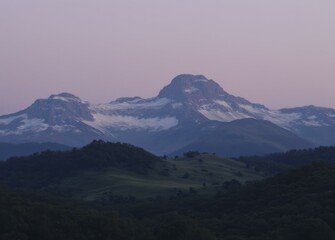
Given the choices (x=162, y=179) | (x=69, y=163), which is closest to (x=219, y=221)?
(x=162, y=179)

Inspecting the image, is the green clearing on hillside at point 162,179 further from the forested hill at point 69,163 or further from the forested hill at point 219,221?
the forested hill at point 219,221

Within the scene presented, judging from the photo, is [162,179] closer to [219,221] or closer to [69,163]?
[69,163]

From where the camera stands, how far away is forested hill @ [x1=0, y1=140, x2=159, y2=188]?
6486 inches

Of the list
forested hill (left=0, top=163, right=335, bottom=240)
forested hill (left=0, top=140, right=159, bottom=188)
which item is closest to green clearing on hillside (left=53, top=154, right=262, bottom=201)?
forested hill (left=0, top=140, right=159, bottom=188)

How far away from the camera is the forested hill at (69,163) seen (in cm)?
16475

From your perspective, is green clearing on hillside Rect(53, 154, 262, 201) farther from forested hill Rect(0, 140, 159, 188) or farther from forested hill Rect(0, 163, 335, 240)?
forested hill Rect(0, 163, 335, 240)

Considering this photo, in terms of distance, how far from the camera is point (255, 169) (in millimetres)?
182000

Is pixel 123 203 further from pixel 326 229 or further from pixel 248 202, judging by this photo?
pixel 326 229

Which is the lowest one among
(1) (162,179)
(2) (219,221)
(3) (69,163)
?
(2) (219,221)

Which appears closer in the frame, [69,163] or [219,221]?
[219,221]

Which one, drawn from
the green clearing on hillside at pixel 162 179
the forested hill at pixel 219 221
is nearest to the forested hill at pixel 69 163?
the green clearing on hillside at pixel 162 179

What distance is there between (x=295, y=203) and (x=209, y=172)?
91.8 metres

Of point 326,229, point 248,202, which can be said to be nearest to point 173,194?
point 248,202

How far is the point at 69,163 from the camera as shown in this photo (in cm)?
17000
